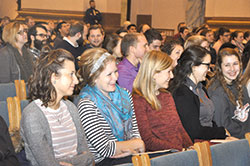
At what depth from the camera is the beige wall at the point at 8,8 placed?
12.8 meters

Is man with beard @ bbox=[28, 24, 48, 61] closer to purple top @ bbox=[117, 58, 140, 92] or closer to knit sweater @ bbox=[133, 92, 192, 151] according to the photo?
purple top @ bbox=[117, 58, 140, 92]

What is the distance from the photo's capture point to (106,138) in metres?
3.05

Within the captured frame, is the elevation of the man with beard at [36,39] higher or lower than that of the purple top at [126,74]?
higher

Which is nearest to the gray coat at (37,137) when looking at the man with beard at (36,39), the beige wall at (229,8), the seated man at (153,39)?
the seated man at (153,39)

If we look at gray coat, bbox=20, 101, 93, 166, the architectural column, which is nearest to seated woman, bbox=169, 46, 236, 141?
gray coat, bbox=20, 101, 93, 166

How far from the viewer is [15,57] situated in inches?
210

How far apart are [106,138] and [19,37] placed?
293cm

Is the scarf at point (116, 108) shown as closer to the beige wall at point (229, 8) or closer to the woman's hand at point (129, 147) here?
the woman's hand at point (129, 147)

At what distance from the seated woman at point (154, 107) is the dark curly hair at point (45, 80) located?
2.84 ft

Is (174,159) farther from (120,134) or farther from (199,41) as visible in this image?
(199,41)

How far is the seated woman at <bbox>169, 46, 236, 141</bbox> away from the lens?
3.62 meters

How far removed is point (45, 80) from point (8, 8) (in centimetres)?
1090

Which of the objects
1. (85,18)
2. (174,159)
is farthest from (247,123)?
(85,18)

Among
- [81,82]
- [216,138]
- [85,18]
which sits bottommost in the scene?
[216,138]
